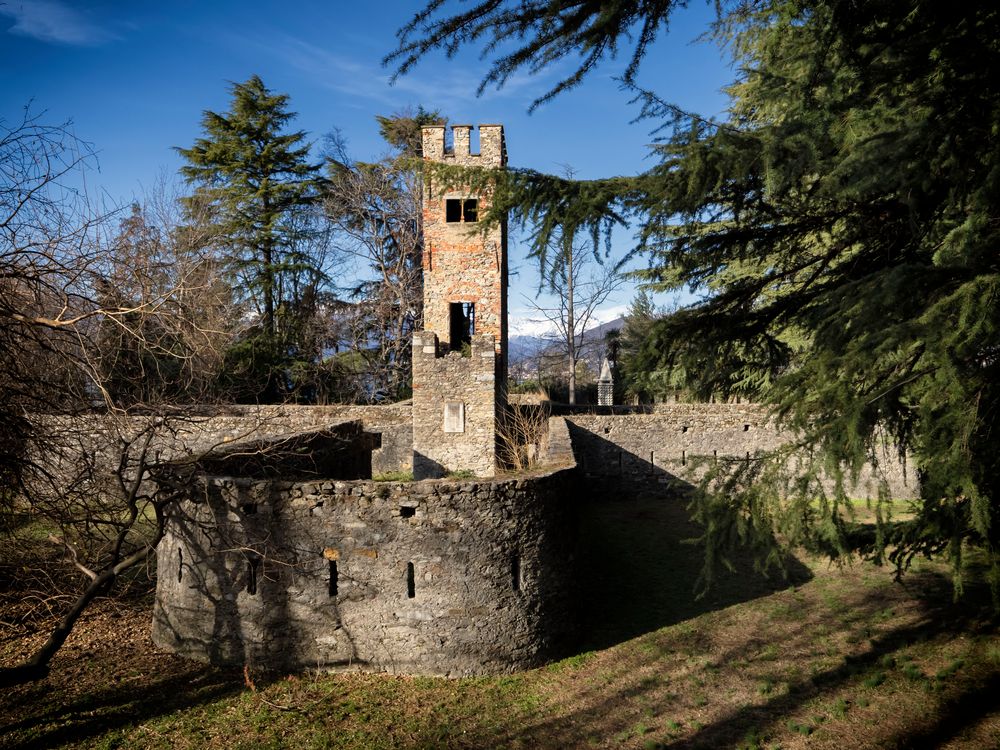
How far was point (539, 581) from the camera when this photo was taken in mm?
7391

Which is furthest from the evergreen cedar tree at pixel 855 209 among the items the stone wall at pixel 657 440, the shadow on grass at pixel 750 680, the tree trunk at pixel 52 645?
the stone wall at pixel 657 440

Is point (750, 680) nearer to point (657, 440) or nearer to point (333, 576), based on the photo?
point (333, 576)

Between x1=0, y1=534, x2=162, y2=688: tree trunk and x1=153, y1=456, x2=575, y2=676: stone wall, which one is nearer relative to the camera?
x1=0, y1=534, x2=162, y2=688: tree trunk

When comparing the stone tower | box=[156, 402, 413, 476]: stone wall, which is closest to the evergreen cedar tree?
the stone tower

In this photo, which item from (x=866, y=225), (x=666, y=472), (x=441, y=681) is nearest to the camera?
(x=866, y=225)

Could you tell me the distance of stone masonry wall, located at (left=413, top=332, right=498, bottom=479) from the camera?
15062 millimetres

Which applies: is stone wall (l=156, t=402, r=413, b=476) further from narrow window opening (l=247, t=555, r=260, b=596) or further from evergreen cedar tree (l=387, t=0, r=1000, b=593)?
evergreen cedar tree (l=387, t=0, r=1000, b=593)

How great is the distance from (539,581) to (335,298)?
74.1ft

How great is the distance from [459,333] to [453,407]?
3823 millimetres

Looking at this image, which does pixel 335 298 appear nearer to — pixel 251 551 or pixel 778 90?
pixel 251 551

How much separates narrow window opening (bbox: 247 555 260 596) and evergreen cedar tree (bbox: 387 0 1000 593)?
460 centimetres

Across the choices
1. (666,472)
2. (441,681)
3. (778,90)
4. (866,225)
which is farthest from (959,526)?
(666,472)

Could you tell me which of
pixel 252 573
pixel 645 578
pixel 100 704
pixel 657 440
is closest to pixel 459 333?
pixel 657 440

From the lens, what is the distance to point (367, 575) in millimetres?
7039
